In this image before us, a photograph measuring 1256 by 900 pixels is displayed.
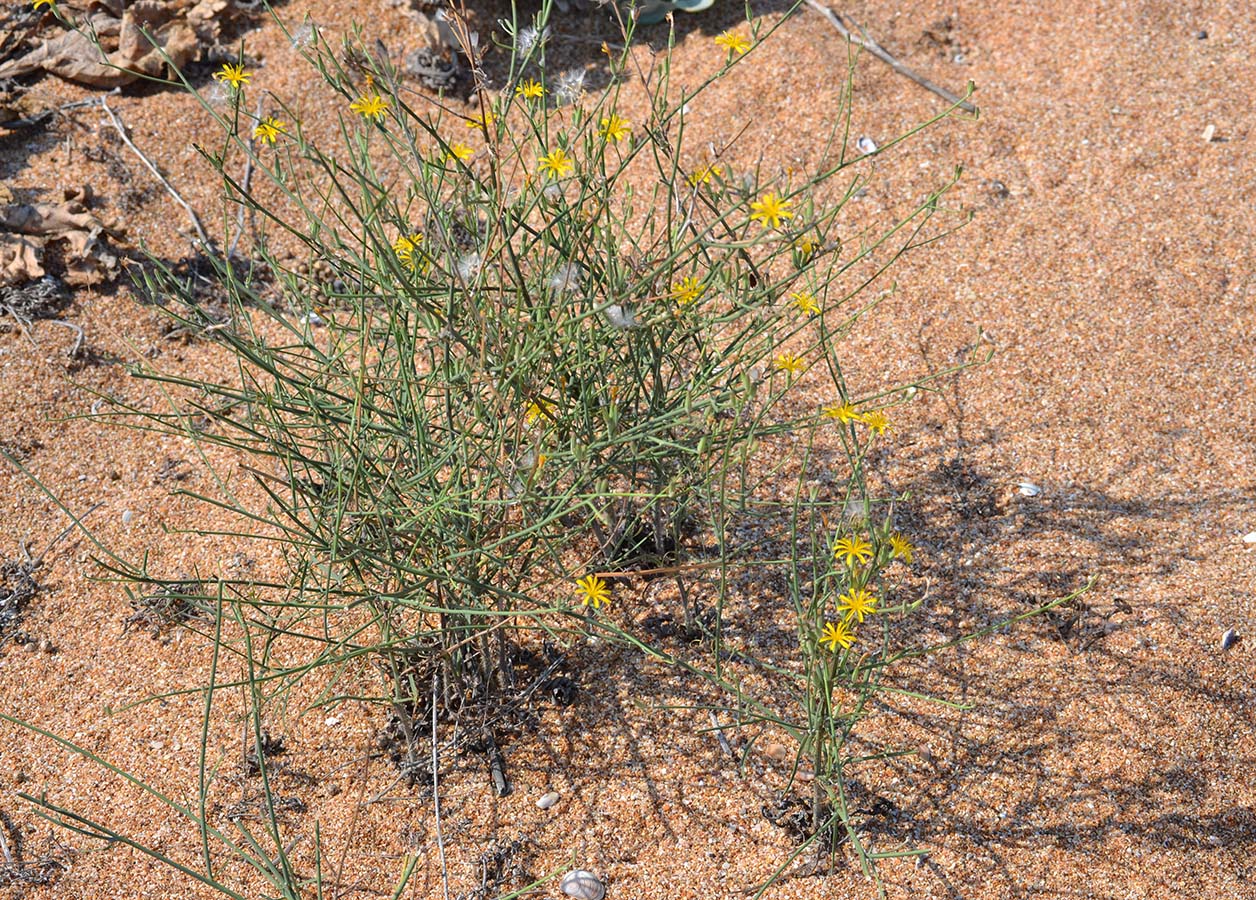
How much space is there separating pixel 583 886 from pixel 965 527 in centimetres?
120

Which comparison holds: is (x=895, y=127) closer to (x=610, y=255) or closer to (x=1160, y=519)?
(x=1160, y=519)

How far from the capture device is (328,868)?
6.65 feet

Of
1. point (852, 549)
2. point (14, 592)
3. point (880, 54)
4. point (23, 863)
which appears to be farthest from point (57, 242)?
point (880, 54)

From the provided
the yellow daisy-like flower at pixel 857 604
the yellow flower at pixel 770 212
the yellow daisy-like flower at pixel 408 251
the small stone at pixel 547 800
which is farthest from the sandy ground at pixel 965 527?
the yellow flower at pixel 770 212

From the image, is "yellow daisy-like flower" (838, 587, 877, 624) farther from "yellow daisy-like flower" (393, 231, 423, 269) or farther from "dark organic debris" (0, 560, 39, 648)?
"dark organic debris" (0, 560, 39, 648)

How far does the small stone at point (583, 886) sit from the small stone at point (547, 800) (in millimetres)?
143

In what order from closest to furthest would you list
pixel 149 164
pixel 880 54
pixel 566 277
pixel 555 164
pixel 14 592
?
pixel 555 164 → pixel 566 277 → pixel 14 592 → pixel 149 164 → pixel 880 54

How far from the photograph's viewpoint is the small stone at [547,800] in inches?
83.5

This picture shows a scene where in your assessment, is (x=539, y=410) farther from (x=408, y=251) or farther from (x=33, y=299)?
(x=33, y=299)

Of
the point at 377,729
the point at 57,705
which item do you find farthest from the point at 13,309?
the point at 377,729

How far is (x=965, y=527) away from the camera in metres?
2.59

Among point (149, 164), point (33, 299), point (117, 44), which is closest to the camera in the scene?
point (33, 299)

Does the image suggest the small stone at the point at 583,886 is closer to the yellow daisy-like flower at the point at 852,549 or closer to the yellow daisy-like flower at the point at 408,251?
the yellow daisy-like flower at the point at 852,549

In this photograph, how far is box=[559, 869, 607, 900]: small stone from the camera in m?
A: 1.99
